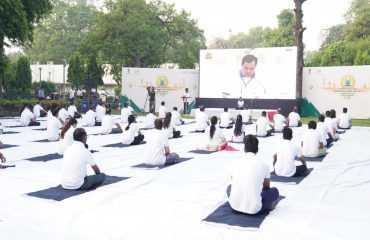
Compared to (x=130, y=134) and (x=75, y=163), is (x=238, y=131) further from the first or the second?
(x=75, y=163)

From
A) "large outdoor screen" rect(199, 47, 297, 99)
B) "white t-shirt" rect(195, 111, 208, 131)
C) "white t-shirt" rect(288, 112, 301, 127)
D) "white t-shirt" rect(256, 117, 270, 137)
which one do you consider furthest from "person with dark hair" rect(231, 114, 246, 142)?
"large outdoor screen" rect(199, 47, 297, 99)

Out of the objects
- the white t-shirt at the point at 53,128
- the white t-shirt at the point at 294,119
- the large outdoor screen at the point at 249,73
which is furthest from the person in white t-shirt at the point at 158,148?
the large outdoor screen at the point at 249,73

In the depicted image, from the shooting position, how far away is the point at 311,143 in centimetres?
930

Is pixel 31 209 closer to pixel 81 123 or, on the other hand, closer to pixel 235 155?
pixel 235 155

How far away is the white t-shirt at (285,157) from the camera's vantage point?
6.85 m

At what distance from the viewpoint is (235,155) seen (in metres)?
9.94

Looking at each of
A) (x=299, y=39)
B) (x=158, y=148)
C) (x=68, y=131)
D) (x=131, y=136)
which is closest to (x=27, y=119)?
(x=131, y=136)

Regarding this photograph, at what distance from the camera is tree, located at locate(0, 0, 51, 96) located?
16.7 m

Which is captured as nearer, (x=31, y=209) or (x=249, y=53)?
(x=31, y=209)

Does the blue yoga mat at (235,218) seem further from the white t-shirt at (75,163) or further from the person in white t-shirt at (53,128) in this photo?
the person in white t-shirt at (53,128)

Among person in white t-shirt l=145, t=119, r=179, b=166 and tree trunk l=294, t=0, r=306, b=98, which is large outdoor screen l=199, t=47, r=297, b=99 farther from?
person in white t-shirt l=145, t=119, r=179, b=166

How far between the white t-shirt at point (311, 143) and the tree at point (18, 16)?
491 inches

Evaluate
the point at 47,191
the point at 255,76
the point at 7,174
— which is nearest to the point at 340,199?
the point at 47,191

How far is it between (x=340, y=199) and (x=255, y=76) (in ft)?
58.5
